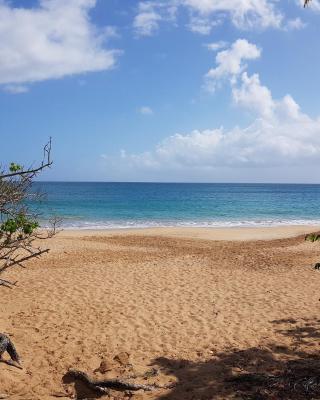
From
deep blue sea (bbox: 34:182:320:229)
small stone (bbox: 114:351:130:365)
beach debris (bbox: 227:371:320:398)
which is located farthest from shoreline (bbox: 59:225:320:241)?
beach debris (bbox: 227:371:320:398)

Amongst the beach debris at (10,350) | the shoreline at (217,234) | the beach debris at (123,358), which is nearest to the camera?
the beach debris at (10,350)

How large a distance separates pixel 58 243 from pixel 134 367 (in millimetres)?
16512

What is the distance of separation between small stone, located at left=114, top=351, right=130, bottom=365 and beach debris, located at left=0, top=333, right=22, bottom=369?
178 cm

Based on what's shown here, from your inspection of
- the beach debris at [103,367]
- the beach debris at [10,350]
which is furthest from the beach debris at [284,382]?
the beach debris at [10,350]

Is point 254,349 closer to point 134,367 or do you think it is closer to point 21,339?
point 134,367

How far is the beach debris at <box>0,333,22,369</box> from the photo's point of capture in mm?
7082

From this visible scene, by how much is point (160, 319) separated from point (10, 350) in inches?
157

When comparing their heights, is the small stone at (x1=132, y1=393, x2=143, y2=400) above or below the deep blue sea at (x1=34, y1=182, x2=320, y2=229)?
below

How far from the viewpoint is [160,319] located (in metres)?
10.3

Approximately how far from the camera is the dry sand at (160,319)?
716cm

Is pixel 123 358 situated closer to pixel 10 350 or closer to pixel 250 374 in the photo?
pixel 10 350

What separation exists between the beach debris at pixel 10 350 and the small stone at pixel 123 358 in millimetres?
1779

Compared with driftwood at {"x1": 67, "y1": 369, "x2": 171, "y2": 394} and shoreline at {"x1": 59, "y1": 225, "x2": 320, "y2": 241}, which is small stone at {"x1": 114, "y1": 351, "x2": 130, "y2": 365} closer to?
driftwood at {"x1": 67, "y1": 369, "x2": 171, "y2": 394}

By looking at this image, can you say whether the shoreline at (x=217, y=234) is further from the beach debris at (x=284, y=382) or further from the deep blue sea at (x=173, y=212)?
the beach debris at (x=284, y=382)
